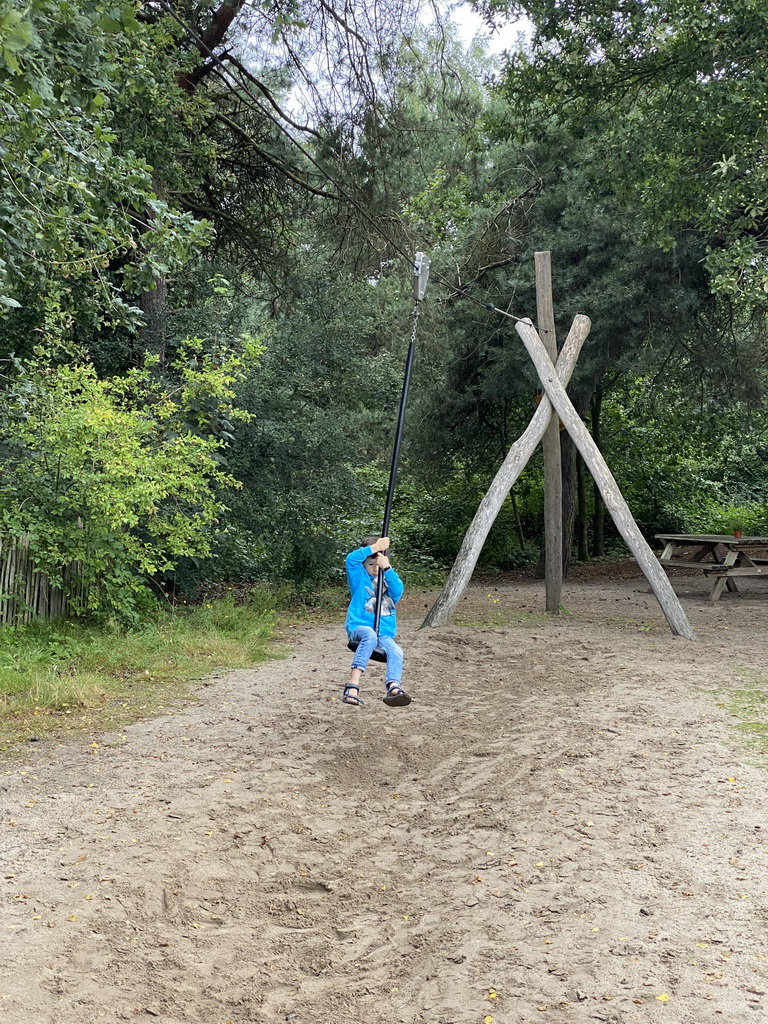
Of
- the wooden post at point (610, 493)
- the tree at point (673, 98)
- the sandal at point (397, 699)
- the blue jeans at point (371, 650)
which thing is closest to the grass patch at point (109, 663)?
the blue jeans at point (371, 650)

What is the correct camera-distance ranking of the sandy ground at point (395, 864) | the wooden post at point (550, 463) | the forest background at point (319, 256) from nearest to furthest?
the sandy ground at point (395, 864) → the forest background at point (319, 256) → the wooden post at point (550, 463)

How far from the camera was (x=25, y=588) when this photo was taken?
Result: 381 inches

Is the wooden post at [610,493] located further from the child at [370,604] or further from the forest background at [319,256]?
the child at [370,604]

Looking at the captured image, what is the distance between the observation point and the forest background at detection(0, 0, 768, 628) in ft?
28.5

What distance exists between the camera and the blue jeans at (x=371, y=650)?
6.63 meters

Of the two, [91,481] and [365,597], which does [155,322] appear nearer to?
[91,481]

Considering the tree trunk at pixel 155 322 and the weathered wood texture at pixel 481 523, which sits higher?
the tree trunk at pixel 155 322

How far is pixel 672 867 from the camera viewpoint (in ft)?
14.2

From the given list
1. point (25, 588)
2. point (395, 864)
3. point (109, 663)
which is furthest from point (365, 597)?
point (25, 588)

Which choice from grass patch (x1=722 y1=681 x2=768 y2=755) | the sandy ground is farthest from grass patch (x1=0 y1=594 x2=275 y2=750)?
grass patch (x1=722 y1=681 x2=768 y2=755)

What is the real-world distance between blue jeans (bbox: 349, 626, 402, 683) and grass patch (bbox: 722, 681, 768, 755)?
7.74 feet

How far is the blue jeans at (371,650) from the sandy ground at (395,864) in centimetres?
54

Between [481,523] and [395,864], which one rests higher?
[481,523]

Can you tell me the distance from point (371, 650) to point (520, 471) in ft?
17.4
